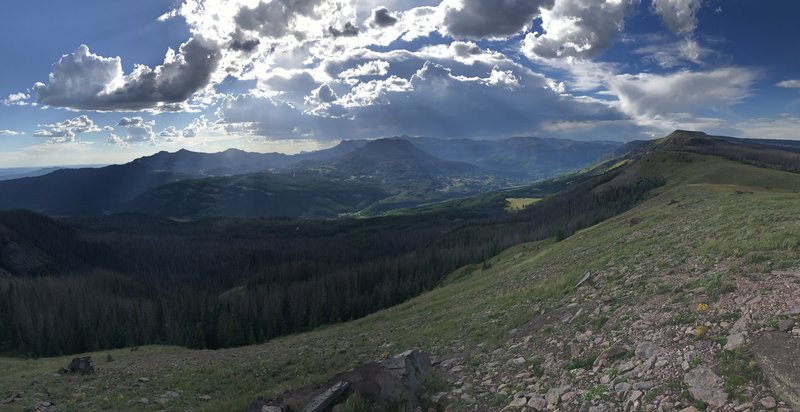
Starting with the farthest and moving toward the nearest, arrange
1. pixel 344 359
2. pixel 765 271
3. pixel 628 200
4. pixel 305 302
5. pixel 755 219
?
pixel 628 200
pixel 305 302
pixel 344 359
pixel 755 219
pixel 765 271

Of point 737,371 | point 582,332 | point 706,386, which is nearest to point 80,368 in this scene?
point 582,332

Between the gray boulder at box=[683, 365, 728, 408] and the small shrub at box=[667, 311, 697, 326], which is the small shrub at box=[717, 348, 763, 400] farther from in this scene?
the small shrub at box=[667, 311, 697, 326]

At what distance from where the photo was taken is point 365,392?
17875 mm

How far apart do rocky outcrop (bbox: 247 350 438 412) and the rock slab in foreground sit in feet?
39.8

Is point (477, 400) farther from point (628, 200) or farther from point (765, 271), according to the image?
point (628, 200)

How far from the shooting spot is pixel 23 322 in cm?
11831

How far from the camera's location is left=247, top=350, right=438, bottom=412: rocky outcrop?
17.3 m

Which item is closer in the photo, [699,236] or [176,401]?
[176,401]

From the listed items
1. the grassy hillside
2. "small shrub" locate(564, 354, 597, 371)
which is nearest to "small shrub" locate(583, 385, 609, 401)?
the grassy hillside

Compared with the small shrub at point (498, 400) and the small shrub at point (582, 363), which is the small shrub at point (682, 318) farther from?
the small shrub at point (498, 400)

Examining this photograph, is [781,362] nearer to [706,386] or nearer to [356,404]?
[706,386]

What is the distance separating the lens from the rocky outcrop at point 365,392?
56.9ft

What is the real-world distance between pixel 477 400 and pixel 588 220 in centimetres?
14451

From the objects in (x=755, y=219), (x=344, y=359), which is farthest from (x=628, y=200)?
(x=344, y=359)
